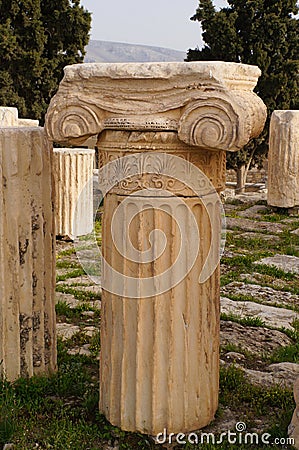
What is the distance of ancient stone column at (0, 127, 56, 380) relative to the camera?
3604mm

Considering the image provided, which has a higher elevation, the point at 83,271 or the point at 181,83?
the point at 181,83

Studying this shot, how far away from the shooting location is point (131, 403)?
10.7 feet

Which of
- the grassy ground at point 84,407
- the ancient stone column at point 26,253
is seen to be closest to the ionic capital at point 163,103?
the ancient stone column at point 26,253

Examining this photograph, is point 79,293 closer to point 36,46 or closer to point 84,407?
point 84,407

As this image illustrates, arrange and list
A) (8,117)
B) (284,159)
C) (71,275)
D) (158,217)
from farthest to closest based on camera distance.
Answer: (284,159) → (8,117) → (71,275) → (158,217)

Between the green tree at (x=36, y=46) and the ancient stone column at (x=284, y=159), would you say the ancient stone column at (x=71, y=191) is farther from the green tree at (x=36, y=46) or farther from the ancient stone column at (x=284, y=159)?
the green tree at (x=36, y=46)

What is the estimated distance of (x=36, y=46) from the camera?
1647cm

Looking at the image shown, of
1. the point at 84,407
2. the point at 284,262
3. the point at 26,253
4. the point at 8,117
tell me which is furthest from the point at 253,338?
the point at 8,117

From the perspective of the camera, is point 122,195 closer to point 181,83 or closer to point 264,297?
point 181,83

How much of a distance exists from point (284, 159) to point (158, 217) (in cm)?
700

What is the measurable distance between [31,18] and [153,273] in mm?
14836

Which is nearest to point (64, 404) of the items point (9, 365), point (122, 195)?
point (9, 365)

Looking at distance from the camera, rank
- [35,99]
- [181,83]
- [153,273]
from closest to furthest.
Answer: [181,83] < [153,273] < [35,99]

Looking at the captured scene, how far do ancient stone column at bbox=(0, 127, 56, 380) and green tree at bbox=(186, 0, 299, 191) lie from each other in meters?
12.5
